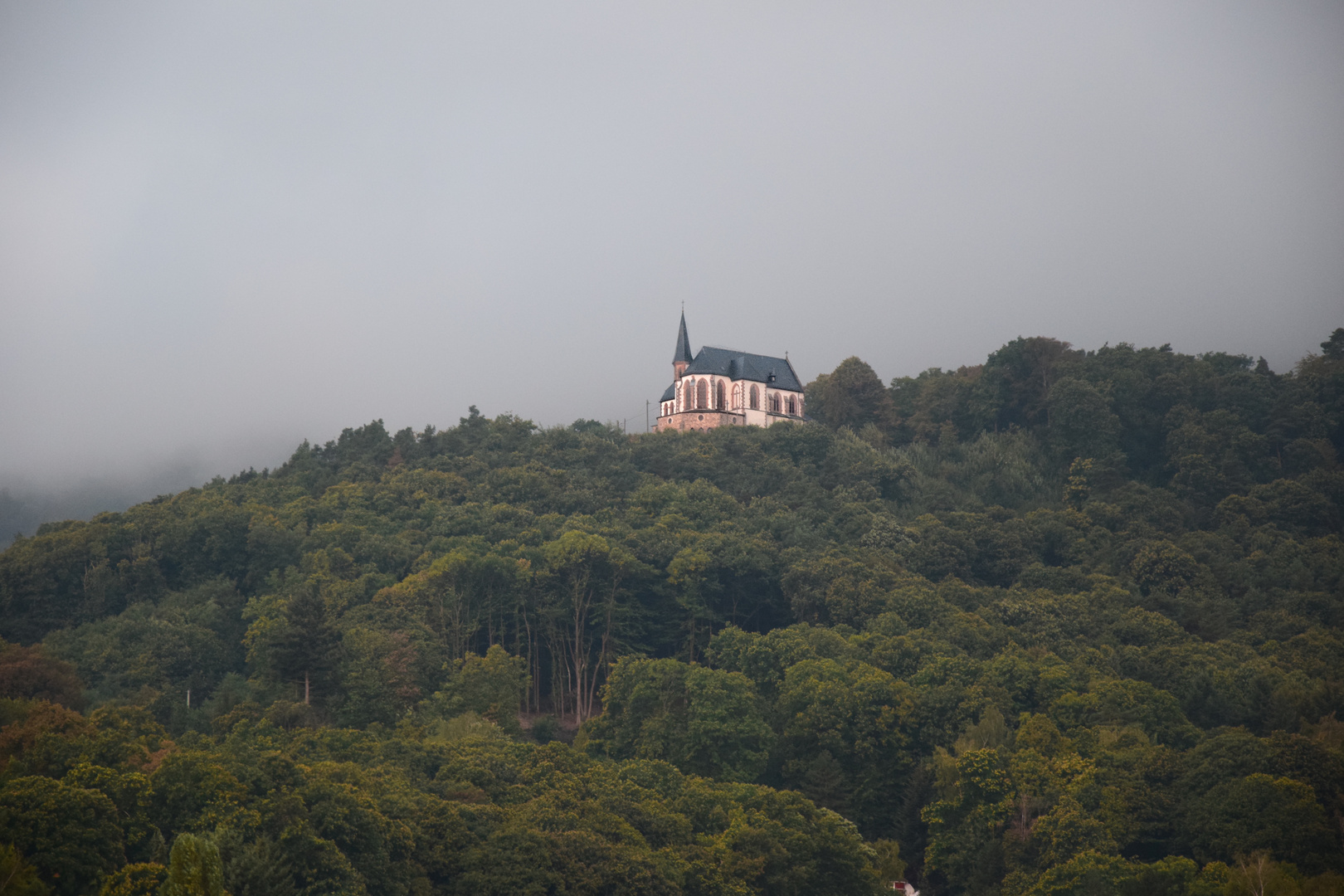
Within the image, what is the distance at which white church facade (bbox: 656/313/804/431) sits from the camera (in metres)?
98.9

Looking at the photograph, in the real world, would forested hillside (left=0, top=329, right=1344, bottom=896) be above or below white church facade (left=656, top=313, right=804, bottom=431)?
below

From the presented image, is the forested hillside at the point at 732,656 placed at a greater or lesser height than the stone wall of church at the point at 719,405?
lesser

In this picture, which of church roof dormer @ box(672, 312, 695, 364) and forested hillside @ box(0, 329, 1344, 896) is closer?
forested hillside @ box(0, 329, 1344, 896)

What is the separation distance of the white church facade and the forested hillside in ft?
14.5

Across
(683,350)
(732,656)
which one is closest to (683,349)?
(683,350)

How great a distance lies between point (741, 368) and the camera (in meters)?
101

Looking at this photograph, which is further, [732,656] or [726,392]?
[726,392]

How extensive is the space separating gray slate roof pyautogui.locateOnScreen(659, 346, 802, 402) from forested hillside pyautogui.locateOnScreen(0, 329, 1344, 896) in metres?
4.98

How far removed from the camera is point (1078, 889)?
4222cm

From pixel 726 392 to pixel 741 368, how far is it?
2560mm

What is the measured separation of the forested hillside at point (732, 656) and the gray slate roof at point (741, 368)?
4981 mm

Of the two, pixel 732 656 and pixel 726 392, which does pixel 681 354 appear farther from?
pixel 732 656

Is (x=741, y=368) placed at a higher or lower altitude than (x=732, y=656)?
higher

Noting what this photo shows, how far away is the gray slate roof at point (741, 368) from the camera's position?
100 meters
